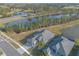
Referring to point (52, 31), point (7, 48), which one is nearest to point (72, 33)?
point (52, 31)

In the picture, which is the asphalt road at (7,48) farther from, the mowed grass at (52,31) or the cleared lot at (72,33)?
the cleared lot at (72,33)

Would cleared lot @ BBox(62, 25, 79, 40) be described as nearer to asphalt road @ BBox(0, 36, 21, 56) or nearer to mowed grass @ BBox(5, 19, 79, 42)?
mowed grass @ BBox(5, 19, 79, 42)

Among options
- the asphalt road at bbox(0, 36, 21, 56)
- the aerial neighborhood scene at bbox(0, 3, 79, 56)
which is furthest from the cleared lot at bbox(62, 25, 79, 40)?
the asphalt road at bbox(0, 36, 21, 56)

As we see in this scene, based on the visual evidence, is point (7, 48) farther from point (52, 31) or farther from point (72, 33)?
point (72, 33)

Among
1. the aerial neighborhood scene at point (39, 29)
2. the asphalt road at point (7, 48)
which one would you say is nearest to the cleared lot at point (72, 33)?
the aerial neighborhood scene at point (39, 29)

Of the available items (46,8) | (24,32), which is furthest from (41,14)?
(24,32)

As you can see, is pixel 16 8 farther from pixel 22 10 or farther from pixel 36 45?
pixel 36 45

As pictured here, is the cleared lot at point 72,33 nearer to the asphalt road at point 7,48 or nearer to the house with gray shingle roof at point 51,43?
the house with gray shingle roof at point 51,43

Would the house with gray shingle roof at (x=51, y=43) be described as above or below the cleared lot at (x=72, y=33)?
below
